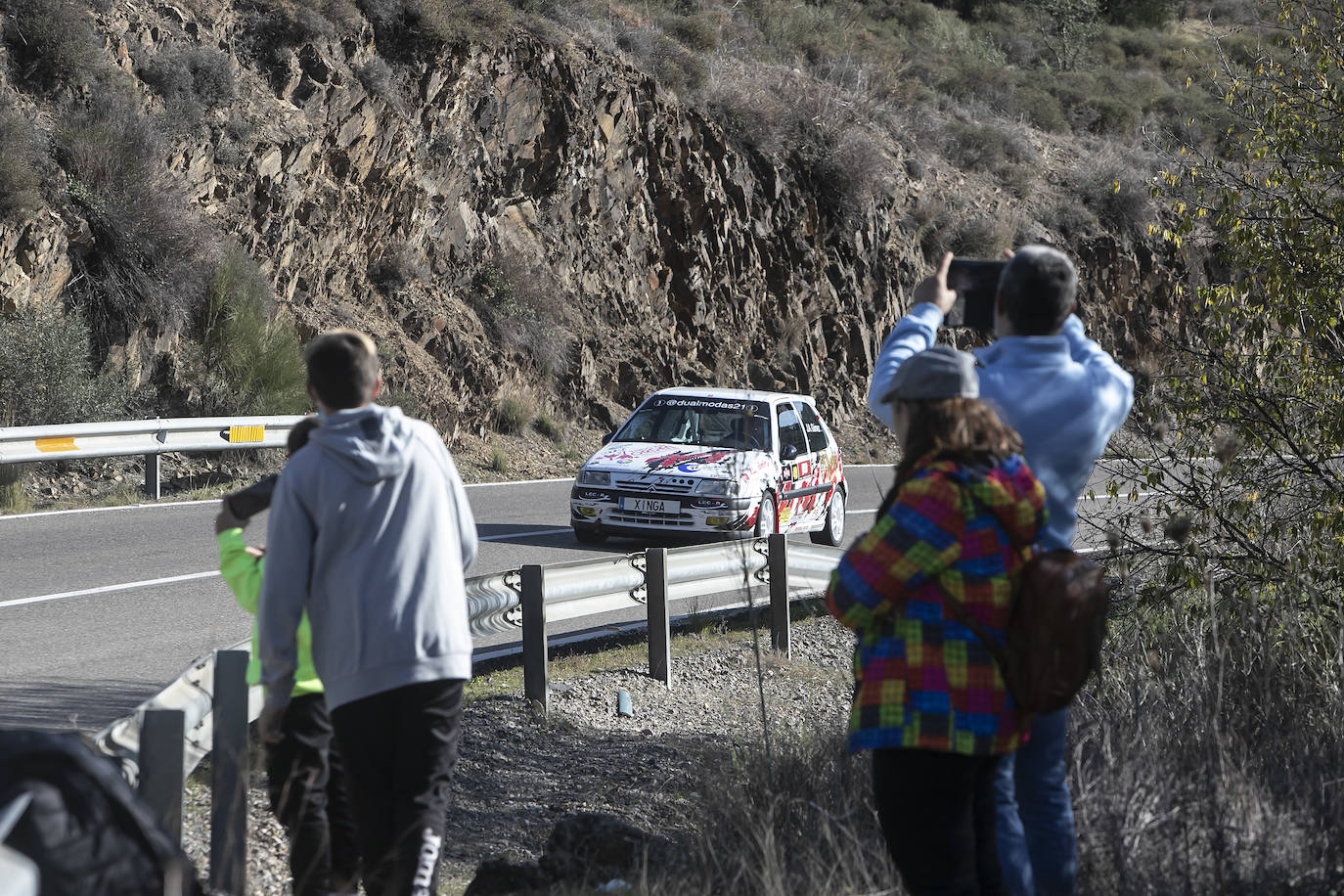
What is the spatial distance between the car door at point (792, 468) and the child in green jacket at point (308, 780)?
962cm

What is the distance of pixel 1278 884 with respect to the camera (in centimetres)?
377

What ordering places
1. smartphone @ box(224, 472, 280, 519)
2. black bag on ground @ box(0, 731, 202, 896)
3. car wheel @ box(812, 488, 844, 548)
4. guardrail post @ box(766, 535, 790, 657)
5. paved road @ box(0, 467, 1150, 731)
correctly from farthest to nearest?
1. car wheel @ box(812, 488, 844, 548)
2. guardrail post @ box(766, 535, 790, 657)
3. paved road @ box(0, 467, 1150, 731)
4. smartphone @ box(224, 472, 280, 519)
5. black bag on ground @ box(0, 731, 202, 896)

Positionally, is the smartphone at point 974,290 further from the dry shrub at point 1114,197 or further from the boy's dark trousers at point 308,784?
the dry shrub at point 1114,197

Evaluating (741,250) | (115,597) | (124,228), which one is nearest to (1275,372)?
(115,597)

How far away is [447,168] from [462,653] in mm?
21712

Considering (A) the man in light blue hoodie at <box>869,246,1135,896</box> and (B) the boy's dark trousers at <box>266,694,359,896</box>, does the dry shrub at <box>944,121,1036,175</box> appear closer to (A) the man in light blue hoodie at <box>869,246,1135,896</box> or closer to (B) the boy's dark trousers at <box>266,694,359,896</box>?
(A) the man in light blue hoodie at <box>869,246,1135,896</box>

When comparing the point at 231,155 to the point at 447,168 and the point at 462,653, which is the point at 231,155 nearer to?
the point at 447,168

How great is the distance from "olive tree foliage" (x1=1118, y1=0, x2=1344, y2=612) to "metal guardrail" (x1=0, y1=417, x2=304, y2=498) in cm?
1031

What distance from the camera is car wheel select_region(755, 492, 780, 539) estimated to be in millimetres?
13008

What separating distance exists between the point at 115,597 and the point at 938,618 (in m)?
8.30

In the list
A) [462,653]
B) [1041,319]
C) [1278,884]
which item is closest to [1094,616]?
[1041,319]

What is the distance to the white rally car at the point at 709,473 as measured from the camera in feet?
42.1

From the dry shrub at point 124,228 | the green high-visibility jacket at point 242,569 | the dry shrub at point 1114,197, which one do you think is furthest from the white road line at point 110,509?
the dry shrub at point 1114,197

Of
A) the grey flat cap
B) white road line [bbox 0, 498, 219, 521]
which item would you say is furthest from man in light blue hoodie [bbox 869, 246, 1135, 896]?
white road line [bbox 0, 498, 219, 521]
